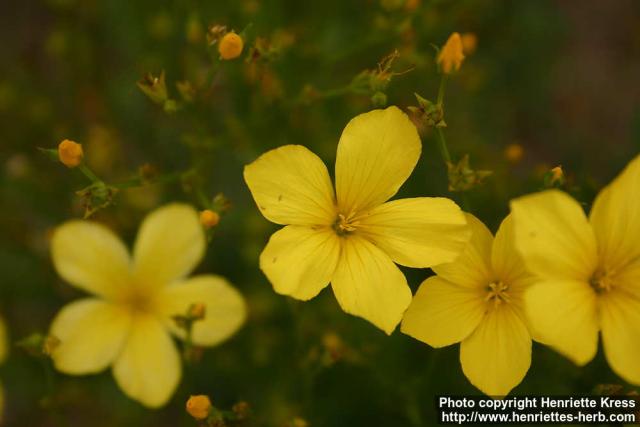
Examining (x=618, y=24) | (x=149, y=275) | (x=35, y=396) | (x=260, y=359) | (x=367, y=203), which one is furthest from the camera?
(x=618, y=24)

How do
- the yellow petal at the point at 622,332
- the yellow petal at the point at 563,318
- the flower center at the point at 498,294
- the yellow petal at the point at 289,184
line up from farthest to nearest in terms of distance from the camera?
the flower center at the point at 498,294 < the yellow petal at the point at 289,184 < the yellow petal at the point at 622,332 < the yellow petal at the point at 563,318

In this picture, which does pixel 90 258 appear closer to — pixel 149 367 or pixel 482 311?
pixel 149 367

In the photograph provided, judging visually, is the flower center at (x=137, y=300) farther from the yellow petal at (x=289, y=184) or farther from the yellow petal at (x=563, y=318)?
the yellow petal at (x=563, y=318)

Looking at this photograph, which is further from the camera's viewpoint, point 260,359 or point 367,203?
point 260,359

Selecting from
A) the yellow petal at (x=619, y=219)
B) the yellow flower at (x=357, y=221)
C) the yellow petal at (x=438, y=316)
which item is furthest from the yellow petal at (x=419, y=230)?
the yellow petal at (x=619, y=219)

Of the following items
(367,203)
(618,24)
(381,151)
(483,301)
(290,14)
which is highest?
(618,24)

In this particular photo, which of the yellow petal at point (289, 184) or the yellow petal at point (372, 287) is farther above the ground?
the yellow petal at point (289, 184)

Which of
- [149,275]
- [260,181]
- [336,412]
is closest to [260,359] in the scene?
[336,412]

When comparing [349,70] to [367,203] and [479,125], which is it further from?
[367,203]
